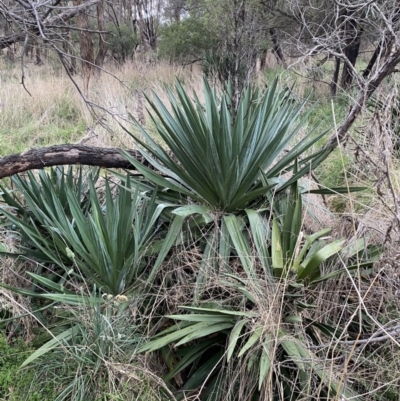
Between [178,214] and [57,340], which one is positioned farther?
[178,214]

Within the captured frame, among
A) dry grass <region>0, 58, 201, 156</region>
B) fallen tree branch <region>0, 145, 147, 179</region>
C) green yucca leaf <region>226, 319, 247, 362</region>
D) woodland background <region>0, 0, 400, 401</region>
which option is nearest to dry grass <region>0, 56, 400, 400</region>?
woodland background <region>0, 0, 400, 401</region>

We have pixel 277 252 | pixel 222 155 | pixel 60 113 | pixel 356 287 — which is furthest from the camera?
pixel 60 113

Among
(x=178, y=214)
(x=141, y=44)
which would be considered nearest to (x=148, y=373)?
(x=178, y=214)

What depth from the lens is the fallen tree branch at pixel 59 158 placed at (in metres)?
2.91

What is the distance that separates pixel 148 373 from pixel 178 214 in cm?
85

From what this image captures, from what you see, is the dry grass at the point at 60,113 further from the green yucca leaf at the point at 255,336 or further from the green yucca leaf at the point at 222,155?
the green yucca leaf at the point at 255,336

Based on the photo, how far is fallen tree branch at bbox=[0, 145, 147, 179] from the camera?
2908mm

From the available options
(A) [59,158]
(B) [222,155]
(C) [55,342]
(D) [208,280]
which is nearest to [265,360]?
(D) [208,280]

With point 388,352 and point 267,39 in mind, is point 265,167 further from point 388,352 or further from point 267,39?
point 267,39

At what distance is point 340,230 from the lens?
267 cm

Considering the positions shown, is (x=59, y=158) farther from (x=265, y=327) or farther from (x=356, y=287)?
(x=356, y=287)

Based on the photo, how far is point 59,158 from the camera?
3002 millimetres

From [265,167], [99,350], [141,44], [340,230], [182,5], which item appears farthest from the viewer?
[182,5]

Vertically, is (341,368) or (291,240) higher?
(291,240)
